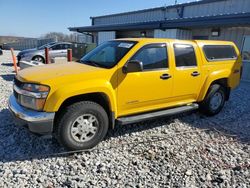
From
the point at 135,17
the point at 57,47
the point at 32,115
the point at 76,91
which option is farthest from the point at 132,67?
the point at 135,17

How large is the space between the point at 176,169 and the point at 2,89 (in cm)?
656

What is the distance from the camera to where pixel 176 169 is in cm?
339

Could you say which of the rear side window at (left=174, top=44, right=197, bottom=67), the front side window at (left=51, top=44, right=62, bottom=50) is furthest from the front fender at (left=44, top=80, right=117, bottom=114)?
the front side window at (left=51, top=44, right=62, bottom=50)

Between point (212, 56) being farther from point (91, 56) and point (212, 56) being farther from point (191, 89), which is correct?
point (91, 56)

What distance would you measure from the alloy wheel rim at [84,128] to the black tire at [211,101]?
299cm

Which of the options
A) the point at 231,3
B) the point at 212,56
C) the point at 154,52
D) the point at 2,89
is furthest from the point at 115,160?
the point at 231,3

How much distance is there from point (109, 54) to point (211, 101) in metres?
2.92

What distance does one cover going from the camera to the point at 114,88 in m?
3.90

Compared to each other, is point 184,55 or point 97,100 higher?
point 184,55

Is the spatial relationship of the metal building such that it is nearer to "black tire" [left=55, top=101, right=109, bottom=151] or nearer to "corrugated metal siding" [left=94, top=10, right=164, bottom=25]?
"corrugated metal siding" [left=94, top=10, right=164, bottom=25]

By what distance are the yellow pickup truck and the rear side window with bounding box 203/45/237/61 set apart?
0.09 feet

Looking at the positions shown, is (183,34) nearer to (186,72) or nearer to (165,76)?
(186,72)

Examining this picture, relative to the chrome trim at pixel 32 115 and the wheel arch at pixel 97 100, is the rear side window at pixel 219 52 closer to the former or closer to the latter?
the wheel arch at pixel 97 100

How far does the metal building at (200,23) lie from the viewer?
10.3 meters
